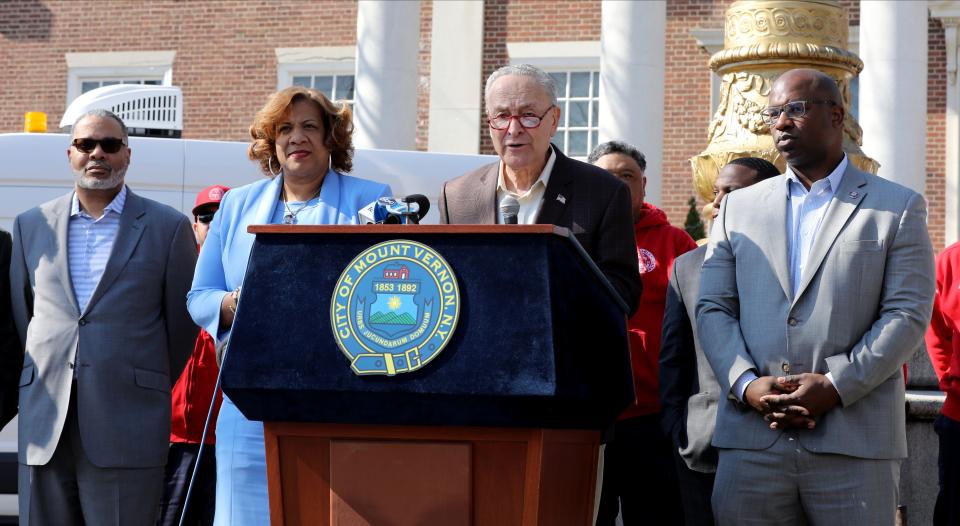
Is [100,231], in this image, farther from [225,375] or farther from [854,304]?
[854,304]

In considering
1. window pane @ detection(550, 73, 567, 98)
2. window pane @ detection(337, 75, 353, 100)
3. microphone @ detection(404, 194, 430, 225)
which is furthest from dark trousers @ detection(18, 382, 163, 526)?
window pane @ detection(337, 75, 353, 100)

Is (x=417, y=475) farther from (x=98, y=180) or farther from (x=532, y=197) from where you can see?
(x=98, y=180)

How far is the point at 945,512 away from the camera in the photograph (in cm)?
539

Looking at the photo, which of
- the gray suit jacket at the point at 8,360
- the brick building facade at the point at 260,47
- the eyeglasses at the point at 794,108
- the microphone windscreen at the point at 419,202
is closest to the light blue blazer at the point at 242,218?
the microphone windscreen at the point at 419,202

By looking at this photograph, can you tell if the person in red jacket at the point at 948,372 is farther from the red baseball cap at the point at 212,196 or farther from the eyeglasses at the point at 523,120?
the red baseball cap at the point at 212,196

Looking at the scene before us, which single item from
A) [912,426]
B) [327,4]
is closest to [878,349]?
[912,426]

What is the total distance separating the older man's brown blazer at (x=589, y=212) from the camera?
13.3 feet

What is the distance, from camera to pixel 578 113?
1875 cm

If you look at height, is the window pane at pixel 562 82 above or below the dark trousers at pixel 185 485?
above

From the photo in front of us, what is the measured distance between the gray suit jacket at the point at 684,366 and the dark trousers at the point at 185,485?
239 cm

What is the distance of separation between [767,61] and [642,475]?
11.2 feet

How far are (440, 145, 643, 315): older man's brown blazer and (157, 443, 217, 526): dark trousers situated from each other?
2356 millimetres

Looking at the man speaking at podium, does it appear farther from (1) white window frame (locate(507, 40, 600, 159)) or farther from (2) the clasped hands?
(1) white window frame (locate(507, 40, 600, 159))

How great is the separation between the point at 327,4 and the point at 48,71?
475cm
